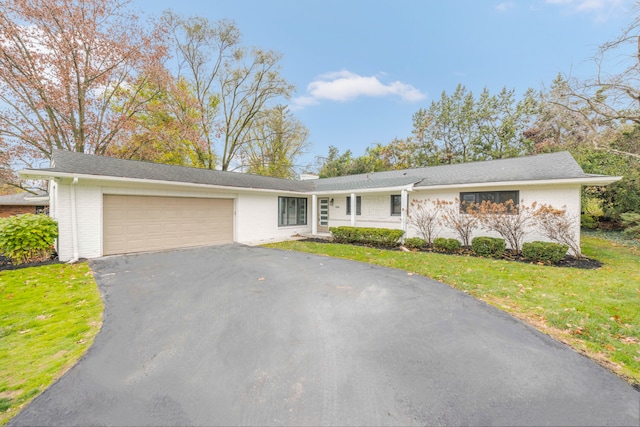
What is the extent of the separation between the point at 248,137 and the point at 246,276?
2184 cm

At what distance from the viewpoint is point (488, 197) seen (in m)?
10.5

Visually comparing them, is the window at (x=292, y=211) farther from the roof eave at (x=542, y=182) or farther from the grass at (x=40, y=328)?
the grass at (x=40, y=328)

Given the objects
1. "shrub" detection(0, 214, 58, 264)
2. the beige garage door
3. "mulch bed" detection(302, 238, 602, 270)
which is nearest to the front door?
the beige garage door

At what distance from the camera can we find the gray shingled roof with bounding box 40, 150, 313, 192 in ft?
26.7

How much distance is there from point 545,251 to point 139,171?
13794 mm

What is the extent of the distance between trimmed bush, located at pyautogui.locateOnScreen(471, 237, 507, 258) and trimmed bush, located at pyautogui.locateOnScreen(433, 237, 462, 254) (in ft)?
2.10

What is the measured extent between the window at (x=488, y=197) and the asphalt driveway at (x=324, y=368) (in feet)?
23.4

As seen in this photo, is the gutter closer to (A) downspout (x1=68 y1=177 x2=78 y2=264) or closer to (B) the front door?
(A) downspout (x1=68 y1=177 x2=78 y2=264)

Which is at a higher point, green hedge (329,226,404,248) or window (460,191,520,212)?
window (460,191,520,212)

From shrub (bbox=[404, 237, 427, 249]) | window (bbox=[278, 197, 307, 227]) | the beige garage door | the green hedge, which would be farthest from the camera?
window (bbox=[278, 197, 307, 227])

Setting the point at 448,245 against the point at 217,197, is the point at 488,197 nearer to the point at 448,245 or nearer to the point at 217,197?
A: the point at 448,245

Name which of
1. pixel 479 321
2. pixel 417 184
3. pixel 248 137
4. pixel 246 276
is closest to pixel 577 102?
pixel 417 184

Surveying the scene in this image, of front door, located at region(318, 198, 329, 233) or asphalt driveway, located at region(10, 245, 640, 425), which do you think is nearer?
asphalt driveway, located at region(10, 245, 640, 425)

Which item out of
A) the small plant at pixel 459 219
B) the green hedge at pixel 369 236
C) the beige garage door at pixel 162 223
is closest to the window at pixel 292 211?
the beige garage door at pixel 162 223
